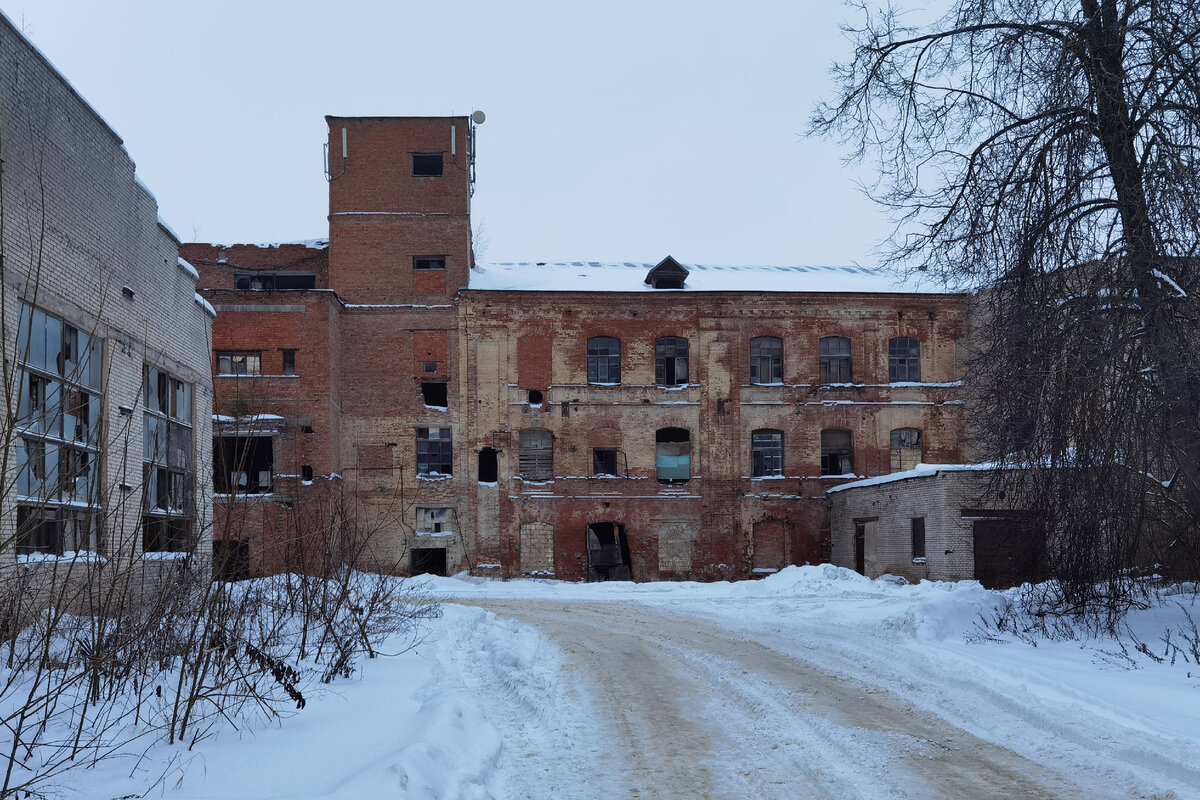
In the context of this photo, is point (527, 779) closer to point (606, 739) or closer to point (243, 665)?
point (606, 739)

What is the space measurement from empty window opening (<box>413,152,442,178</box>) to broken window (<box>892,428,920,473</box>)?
17097 millimetres

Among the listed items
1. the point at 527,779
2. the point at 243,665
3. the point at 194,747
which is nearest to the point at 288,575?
the point at 243,665

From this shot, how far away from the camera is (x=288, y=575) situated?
29.8ft

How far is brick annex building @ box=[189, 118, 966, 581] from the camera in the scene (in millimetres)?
31500

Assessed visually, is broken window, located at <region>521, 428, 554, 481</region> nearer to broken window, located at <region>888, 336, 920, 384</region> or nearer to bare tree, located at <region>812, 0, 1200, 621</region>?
broken window, located at <region>888, 336, 920, 384</region>

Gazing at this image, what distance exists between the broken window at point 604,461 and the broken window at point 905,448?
29.5 ft

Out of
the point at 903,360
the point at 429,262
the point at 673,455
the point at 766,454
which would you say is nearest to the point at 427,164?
the point at 429,262

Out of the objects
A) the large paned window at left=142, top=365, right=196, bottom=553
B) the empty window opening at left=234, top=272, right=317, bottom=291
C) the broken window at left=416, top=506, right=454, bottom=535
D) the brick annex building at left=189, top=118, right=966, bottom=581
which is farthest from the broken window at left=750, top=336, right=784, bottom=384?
the large paned window at left=142, top=365, right=196, bottom=553

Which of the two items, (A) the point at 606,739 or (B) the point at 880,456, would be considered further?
(B) the point at 880,456

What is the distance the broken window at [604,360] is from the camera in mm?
32594

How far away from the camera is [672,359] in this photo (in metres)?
32.9

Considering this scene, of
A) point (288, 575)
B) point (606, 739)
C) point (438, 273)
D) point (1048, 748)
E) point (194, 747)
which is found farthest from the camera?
point (438, 273)

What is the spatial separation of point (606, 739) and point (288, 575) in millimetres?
3366

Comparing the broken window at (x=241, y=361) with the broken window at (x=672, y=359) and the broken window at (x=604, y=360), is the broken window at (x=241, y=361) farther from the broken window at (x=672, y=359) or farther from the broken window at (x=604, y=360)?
the broken window at (x=672, y=359)
